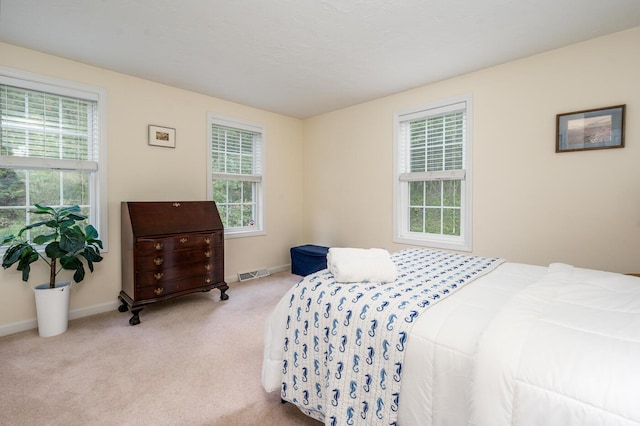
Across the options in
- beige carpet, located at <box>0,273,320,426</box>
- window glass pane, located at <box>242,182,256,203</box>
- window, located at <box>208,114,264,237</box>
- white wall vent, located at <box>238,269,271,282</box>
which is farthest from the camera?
window glass pane, located at <box>242,182,256,203</box>

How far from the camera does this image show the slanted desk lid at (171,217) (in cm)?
300

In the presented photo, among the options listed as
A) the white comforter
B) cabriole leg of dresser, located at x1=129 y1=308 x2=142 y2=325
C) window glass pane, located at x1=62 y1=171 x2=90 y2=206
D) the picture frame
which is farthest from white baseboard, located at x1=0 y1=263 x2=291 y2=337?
the picture frame

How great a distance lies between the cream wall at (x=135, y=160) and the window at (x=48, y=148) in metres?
0.10

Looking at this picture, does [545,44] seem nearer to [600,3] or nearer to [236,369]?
[600,3]

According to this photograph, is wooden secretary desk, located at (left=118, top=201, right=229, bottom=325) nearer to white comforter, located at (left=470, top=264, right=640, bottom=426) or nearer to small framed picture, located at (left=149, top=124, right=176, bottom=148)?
small framed picture, located at (left=149, top=124, right=176, bottom=148)

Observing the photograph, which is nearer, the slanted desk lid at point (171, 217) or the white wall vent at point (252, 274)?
the slanted desk lid at point (171, 217)

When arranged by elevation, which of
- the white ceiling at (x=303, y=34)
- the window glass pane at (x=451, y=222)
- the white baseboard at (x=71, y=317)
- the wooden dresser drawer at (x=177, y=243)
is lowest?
the white baseboard at (x=71, y=317)

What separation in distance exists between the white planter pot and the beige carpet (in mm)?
80

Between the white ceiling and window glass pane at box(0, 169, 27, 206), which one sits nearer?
the white ceiling

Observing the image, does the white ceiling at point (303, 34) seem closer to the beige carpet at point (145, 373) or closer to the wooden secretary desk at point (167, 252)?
the wooden secretary desk at point (167, 252)

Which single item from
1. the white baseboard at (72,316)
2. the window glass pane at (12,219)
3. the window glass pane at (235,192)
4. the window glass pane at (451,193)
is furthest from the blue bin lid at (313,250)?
the window glass pane at (12,219)

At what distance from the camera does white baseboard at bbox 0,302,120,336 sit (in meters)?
2.68

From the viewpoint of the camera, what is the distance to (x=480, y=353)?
3.27 ft

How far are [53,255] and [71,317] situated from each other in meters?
0.82
